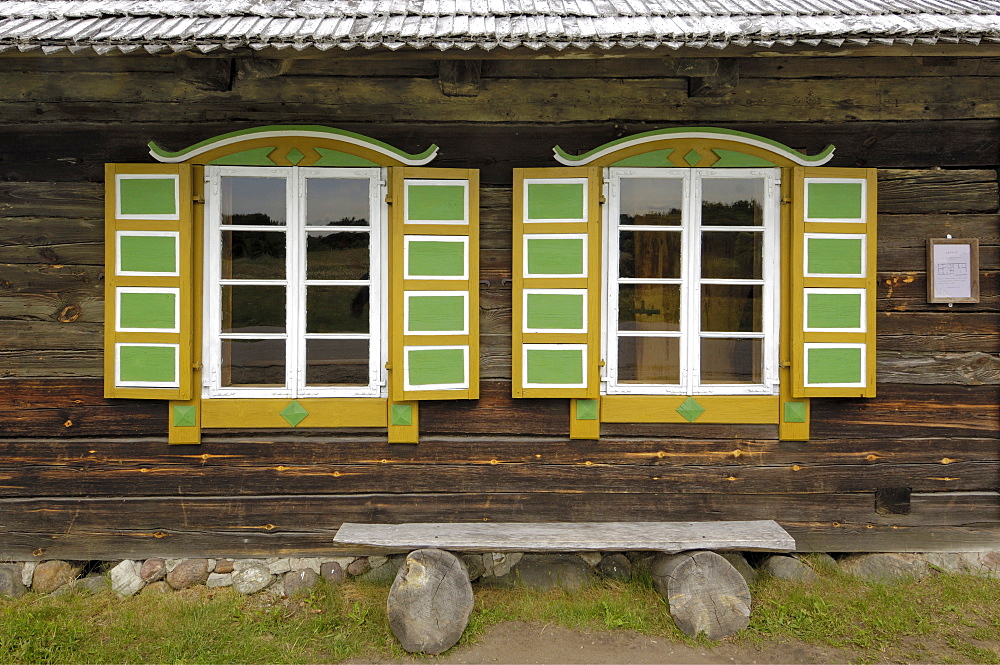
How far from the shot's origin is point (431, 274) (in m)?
3.47

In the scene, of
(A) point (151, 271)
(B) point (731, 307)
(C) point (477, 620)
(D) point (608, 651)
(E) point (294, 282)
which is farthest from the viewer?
(B) point (731, 307)

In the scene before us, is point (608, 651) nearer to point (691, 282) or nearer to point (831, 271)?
point (691, 282)

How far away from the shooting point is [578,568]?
3588 mm

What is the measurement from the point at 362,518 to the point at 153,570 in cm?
122

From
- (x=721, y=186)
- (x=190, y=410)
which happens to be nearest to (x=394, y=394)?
(x=190, y=410)

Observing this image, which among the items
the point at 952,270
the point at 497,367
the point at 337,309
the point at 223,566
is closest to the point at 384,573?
the point at 223,566

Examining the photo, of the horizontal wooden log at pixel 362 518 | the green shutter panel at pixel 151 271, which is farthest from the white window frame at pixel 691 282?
the green shutter panel at pixel 151 271

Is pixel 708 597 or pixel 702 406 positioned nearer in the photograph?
pixel 708 597

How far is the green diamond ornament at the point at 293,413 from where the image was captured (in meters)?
3.53

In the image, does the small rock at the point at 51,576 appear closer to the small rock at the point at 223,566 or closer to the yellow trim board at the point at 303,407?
the small rock at the point at 223,566

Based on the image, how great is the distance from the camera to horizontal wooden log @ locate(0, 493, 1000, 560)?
11.7ft

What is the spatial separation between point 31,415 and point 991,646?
17.2ft

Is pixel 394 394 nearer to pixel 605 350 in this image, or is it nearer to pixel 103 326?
pixel 605 350

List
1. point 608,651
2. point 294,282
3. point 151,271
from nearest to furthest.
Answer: point 608,651, point 151,271, point 294,282
